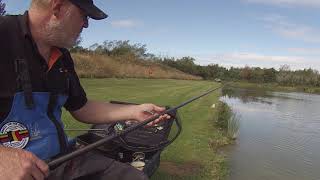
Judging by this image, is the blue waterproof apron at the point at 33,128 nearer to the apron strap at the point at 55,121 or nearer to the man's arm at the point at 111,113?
the apron strap at the point at 55,121

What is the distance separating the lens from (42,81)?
338 cm

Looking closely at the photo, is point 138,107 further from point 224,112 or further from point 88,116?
point 224,112

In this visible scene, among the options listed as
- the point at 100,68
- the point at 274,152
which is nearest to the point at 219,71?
the point at 100,68

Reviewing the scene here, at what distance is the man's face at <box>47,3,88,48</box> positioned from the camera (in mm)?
3283

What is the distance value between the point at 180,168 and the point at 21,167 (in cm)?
620

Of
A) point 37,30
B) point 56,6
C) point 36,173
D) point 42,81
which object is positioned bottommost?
point 36,173

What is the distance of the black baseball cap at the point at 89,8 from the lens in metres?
3.34

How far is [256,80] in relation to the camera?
398 feet

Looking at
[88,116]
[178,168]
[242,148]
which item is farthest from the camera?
[242,148]

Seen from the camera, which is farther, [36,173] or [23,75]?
[23,75]

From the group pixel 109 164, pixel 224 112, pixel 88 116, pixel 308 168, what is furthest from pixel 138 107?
pixel 224 112

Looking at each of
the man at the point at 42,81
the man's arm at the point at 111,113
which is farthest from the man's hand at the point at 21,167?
the man's arm at the point at 111,113

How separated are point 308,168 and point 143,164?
8.19 meters

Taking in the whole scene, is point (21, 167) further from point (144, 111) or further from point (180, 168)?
point (180, 168)
